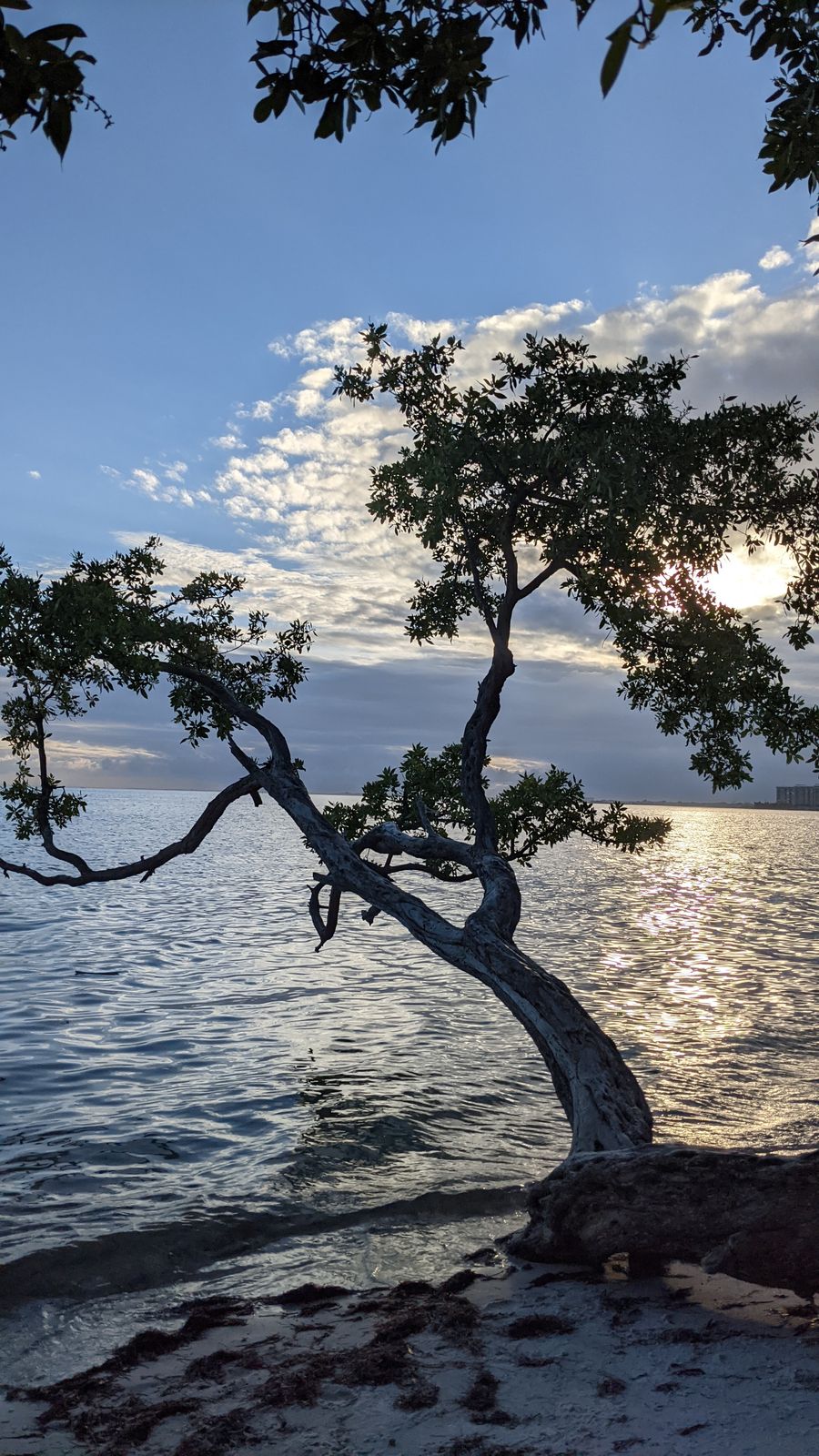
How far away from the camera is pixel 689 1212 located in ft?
28.7

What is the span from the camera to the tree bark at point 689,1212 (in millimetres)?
8203

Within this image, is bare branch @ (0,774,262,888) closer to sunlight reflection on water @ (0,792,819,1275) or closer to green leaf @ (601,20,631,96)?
sunlight reflection on water @ (0,792,819,1275)

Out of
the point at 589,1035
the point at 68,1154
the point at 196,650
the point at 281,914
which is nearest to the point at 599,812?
the point at 589,1035

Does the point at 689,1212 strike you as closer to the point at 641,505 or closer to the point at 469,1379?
the point at 469,1379

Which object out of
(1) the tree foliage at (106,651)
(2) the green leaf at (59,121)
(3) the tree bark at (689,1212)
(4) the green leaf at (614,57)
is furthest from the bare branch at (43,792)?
(4) the green leaf at (614,57)

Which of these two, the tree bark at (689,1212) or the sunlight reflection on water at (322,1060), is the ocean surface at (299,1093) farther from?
the tree bark at (689,1212)

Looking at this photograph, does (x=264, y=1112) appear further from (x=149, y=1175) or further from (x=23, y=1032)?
(x=23, y=1032)

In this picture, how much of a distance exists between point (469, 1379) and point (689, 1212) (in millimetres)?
2605

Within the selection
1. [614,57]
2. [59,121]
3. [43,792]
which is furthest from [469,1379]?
[43,792]

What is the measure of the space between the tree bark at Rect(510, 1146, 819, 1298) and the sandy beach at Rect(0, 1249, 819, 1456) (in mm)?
305

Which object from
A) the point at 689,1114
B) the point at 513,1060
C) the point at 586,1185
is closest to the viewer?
the point at 586,1185

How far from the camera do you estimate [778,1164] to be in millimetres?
8523

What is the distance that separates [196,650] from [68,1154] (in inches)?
311

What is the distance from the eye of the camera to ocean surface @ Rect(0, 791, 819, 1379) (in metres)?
11.2
